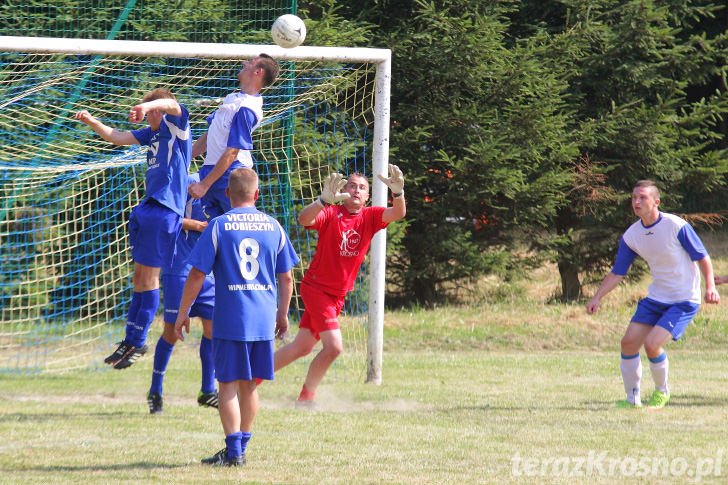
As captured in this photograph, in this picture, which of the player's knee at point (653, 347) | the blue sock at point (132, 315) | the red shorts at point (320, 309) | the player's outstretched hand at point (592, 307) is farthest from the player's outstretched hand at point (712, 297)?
the blue sock at point (132, 315)

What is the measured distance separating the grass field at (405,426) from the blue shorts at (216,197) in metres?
1.55

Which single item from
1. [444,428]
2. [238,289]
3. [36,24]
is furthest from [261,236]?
[36,24]

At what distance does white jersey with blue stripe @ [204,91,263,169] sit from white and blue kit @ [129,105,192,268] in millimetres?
202

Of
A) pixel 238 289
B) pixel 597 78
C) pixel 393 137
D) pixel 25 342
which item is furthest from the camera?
→ pixel 597 78

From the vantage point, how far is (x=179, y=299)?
682cm

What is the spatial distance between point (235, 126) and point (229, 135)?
3.1 inches

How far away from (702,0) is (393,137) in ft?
28.0

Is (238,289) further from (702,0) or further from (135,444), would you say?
(702,0)

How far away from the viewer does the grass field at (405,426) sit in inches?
186

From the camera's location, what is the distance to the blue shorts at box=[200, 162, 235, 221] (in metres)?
6.45

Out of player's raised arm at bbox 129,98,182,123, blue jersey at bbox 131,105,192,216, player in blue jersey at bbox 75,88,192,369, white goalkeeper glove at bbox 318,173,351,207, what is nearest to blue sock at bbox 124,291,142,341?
player in blue jersey at bbox 75,88,192,369

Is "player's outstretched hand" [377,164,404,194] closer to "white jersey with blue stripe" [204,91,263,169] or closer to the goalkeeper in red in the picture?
the goalkeeper in red

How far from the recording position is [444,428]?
6090 mm

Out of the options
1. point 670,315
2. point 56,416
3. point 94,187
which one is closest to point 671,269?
point 670,315
